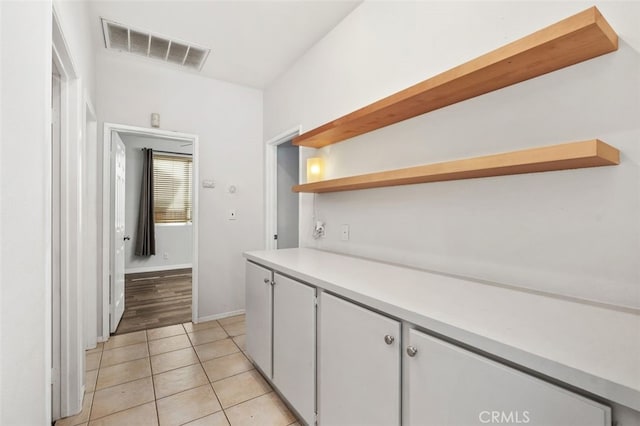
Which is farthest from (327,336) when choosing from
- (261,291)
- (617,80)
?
(617,80)

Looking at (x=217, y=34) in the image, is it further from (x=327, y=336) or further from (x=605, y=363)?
(x=605, y=363)

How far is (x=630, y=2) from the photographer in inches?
40.0

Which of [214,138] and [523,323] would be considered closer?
[523,323]

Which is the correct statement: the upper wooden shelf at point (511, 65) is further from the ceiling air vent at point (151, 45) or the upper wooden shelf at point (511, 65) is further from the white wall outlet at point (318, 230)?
the ceiling air vent at point (151, 45)

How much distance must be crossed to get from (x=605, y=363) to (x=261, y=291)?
1.79m

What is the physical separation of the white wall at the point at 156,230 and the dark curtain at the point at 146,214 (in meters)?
0.12

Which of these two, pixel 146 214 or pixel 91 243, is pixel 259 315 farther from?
pixel 146 214

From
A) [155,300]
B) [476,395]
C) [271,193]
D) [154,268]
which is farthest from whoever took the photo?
[154,268]

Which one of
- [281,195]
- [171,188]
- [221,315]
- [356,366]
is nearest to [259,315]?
[356,366]

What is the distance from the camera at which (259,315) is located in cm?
212

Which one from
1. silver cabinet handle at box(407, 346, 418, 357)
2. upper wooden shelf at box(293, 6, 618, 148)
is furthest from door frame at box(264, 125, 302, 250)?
silver cabinet handle at box(407, 346, 418, 357)

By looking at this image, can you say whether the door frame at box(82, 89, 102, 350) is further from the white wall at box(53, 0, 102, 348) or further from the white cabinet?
the white cabinet

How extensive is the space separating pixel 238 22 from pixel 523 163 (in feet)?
7.88

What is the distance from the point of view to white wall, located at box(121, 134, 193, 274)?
580 centimetres
